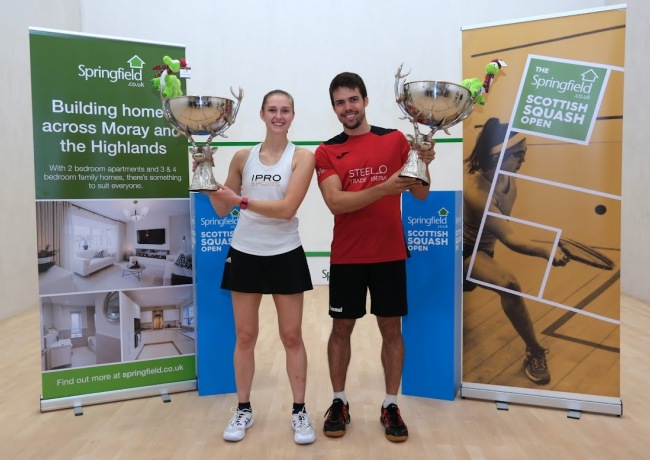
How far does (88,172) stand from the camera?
2564 mm

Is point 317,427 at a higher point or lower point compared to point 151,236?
lower

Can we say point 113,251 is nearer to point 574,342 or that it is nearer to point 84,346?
point 84,346

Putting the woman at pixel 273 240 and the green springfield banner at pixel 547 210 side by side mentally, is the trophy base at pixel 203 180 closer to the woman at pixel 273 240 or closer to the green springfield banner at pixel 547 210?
the woman at pixel 273 240

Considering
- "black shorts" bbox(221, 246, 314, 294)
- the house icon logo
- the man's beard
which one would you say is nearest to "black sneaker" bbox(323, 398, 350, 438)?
"black shorts" bbox(221, 246, 314, 294)

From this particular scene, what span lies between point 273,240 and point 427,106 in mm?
→ 759

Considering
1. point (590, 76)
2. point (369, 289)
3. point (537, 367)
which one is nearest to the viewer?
point (369, 289)

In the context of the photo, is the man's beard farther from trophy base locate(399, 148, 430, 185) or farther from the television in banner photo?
the television in banner photo

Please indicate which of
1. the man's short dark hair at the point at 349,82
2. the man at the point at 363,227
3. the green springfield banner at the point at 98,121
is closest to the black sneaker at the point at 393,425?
the man at the point at 363,227

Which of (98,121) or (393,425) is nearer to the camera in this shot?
(393,425)

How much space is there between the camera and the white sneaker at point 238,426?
2.16 m

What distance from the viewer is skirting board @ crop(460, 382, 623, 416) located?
2.40 metres

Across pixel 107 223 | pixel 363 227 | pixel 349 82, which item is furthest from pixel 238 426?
pixel 349 82

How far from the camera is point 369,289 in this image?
2164 millimetres

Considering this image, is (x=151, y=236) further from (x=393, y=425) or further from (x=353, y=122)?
(x=393, y=425)
